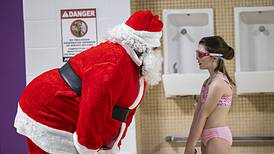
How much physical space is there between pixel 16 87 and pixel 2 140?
405 millimetres

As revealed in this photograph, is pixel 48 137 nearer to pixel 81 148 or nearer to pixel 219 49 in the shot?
pixel 81 148

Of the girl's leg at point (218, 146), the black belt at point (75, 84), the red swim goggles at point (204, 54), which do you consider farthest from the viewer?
the red swim goggles at point (204, 54)

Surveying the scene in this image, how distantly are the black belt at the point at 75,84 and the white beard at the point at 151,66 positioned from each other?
18 centimetres

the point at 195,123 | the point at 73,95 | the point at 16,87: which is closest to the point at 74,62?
the point at 73,95

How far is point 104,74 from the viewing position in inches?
65.2

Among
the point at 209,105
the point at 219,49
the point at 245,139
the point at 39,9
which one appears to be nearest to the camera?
the point at 209,105

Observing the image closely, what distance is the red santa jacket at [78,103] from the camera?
1668mm

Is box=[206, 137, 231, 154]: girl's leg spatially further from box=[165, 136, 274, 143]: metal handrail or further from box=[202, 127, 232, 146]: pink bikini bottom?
box=[165, 136, 274, 143]: metal handrail

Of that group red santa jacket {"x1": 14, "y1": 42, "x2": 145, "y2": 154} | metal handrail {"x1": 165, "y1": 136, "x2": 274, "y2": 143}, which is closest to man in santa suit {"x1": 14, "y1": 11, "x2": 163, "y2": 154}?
red santa jacket {"x1": 14, "y1": 42, "x2": 145, "y2": 154}

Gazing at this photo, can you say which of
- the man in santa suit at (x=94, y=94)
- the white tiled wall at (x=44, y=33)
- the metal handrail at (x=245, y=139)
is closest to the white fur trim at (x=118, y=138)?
the man in santa suit at (x=94, y=94)

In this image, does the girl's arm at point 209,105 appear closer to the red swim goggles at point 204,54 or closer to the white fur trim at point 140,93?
the red swim goggles at point 204,54

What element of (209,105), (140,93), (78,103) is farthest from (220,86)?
(78,103)

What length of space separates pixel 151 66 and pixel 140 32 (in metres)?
0.16

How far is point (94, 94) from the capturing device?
1625mm
